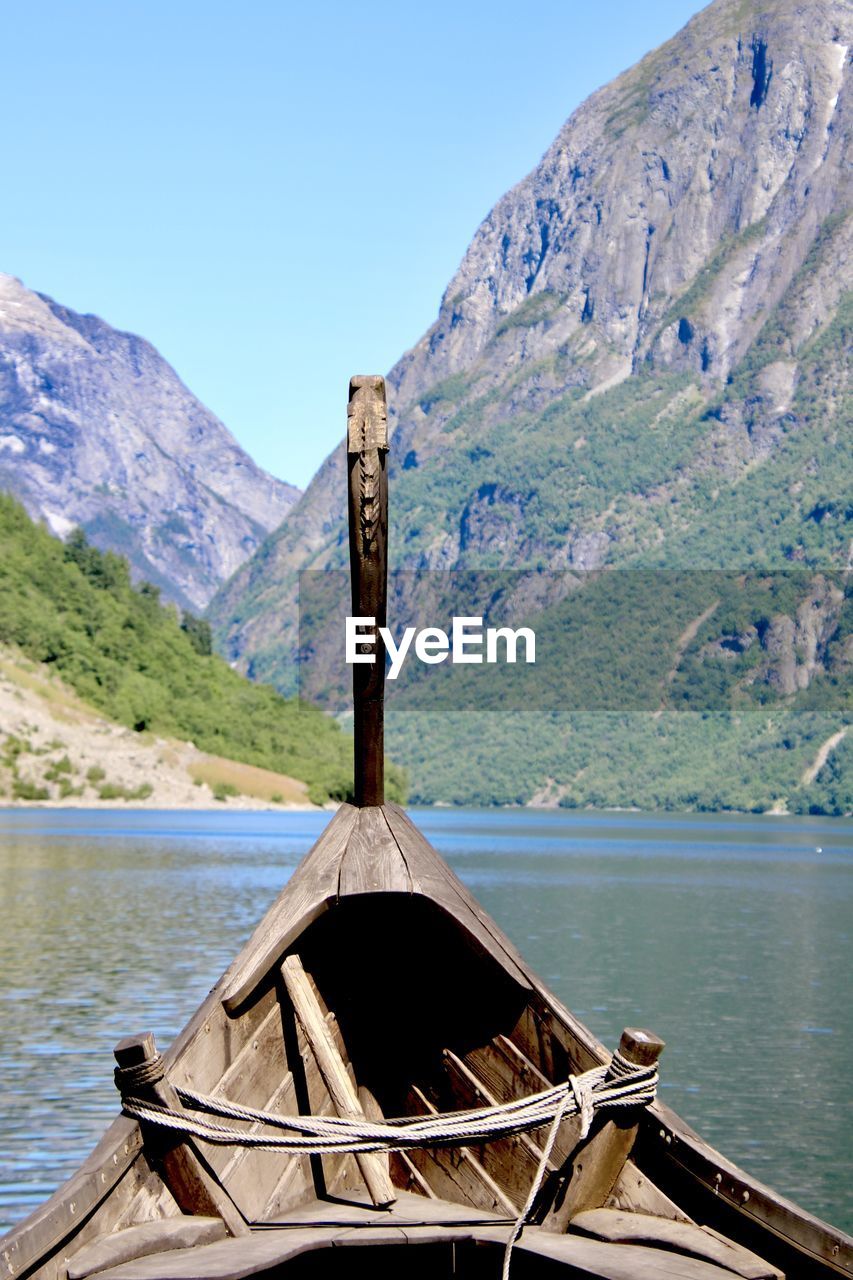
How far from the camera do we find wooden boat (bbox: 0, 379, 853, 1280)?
379 inches

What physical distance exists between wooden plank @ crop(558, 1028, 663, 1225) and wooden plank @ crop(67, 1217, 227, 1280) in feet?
6.29

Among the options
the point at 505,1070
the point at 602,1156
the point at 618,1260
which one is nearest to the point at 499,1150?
the point at 505,1070

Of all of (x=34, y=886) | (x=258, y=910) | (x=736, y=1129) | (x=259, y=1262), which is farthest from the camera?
(x=34, y=886)

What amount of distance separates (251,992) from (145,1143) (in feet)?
5.63

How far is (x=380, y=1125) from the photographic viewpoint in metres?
10.7

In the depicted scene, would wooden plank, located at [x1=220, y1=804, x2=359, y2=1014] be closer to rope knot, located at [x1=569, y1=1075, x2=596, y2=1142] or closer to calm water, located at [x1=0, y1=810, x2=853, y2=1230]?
rope knot, located at [x1=569, y1=1075, x2=596, y2=1142]

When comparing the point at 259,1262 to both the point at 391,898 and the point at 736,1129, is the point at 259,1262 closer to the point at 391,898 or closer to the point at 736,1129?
the point at 391,898

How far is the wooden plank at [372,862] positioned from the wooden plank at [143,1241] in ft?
8.06

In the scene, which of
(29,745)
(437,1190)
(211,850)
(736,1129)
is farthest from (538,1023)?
(29,745)

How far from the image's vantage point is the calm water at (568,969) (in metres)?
25.7

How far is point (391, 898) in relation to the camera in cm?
1212

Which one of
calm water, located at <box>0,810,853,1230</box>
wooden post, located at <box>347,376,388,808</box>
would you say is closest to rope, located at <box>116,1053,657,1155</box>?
wooden post, located at <box>347,376,388,808</box>

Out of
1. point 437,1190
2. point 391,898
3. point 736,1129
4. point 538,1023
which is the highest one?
point 391,898

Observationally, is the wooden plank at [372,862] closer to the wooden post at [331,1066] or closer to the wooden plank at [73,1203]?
the wooden post at [331,1066]
